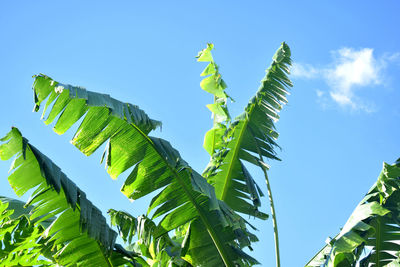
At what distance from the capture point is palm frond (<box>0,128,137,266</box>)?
4.22m

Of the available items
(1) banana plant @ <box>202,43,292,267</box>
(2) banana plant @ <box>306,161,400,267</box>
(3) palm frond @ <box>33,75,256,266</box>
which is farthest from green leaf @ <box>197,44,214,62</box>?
(2) banana plant @ <box>306,161,400,267</box>

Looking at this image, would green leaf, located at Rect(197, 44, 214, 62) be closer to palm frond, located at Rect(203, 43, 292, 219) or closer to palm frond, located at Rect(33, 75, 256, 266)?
palm frond, located at Rect(203, 43, 292, 219)

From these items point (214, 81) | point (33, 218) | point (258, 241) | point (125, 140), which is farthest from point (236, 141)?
point (33, 218)

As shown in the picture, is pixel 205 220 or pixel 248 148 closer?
pixel 205 220

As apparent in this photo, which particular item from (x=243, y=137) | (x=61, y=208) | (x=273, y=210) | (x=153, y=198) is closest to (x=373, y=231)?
(x=273, y=210)

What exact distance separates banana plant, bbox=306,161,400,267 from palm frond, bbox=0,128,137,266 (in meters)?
2.27


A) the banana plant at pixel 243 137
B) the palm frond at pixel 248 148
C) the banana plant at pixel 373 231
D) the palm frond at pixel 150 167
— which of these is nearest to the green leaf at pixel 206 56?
the banana plant at pixel 243 137

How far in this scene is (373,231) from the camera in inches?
228

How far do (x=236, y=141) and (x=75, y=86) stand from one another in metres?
2.46

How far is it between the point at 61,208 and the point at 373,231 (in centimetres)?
354

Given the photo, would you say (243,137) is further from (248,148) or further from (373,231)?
(373,231)

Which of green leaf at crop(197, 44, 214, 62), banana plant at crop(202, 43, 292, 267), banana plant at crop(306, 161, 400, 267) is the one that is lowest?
banana plant at crop(306, 161, 400, 267)

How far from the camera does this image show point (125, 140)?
509cm

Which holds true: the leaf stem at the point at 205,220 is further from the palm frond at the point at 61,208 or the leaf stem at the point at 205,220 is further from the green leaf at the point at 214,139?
the green leaf at the point at 214,139
